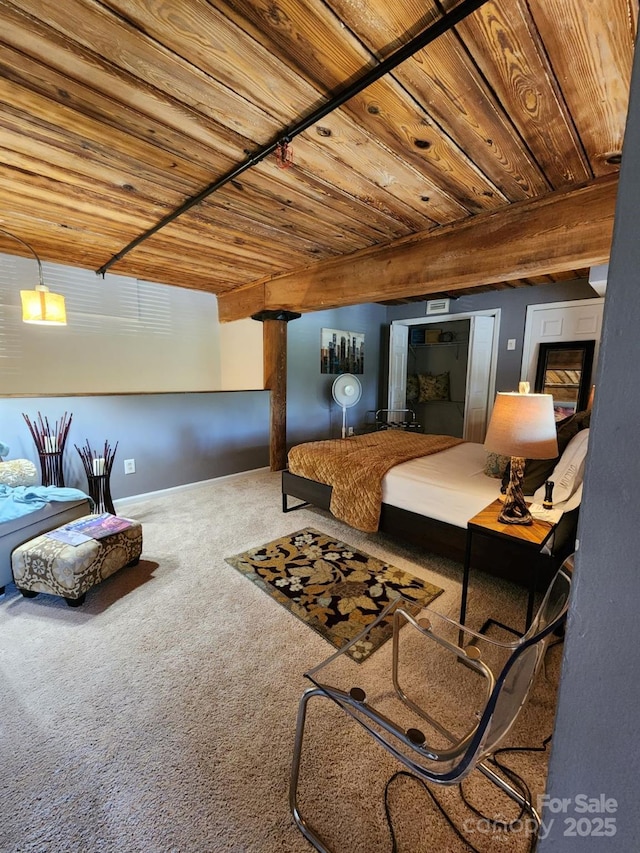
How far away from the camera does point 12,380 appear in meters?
3.52

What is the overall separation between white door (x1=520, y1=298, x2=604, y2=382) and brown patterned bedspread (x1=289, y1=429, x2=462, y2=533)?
1898mm

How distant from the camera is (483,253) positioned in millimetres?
2344

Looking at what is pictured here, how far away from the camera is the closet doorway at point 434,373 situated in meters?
5.50

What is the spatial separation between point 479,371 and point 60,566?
472 cm

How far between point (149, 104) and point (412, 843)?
2638 mm

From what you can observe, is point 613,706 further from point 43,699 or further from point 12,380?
point 12,380

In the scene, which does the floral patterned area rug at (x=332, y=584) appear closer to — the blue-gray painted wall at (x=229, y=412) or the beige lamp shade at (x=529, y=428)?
the beige lamp shade at (x=529, y=428)

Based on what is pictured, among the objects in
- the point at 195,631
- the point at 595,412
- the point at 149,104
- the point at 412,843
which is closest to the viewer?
the point at 595,412

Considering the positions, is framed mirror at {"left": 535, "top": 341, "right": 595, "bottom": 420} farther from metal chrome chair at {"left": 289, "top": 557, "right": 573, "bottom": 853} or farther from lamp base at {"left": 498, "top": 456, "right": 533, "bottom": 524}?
metal chrome chair at {"left": 289, "top": 557, "right": 573, "bottom": 853}

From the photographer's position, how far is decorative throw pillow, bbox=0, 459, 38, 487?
232cm

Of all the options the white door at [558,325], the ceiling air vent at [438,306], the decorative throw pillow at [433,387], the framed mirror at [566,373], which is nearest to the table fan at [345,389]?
the ceiling air vent at [438,306]

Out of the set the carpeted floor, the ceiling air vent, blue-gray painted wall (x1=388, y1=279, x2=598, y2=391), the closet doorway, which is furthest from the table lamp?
the ceiling air vent

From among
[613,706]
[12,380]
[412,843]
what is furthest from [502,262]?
[12,380]

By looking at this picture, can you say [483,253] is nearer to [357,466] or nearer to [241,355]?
[357,466]
